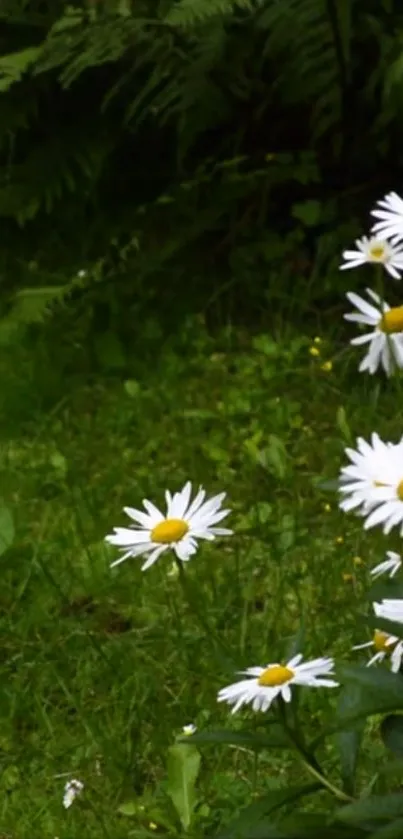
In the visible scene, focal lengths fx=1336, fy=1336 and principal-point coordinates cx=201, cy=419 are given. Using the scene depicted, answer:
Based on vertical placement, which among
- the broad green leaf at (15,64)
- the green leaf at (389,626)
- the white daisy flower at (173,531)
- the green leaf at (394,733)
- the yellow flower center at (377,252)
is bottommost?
the green leaf at (394,733)

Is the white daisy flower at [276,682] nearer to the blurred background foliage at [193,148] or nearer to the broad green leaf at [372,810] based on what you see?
the broad green leaf at [372,810]

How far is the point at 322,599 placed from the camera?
1967mm

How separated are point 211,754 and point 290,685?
574mm

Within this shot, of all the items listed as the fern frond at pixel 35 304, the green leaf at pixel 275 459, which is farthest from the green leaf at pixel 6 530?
the fern frond at pixel 35 304

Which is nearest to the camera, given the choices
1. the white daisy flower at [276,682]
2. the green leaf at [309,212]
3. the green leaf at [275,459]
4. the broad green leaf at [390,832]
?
the broad green leaf at [390,832]

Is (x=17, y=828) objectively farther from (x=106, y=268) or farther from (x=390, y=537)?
(x=106, y=268)

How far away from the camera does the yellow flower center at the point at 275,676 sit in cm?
116

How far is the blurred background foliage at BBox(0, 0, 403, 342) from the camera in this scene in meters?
2.73

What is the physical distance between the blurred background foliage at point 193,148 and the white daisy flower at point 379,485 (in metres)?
1.53

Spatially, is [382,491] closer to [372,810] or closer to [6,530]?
[372,810]

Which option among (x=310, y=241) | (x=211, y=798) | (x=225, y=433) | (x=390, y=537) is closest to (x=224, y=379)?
(x=225, y=433)

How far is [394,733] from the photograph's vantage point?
3.89 ft

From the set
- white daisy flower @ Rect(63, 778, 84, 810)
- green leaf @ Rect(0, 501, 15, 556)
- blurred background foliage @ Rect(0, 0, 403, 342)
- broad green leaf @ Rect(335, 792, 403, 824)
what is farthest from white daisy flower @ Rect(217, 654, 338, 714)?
blurred background foliage @ Rect(0, 0, 403, 342)

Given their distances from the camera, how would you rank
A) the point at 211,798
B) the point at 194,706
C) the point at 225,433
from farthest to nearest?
the point at 225,433 → the point at 194,706 → the point at 211,798
